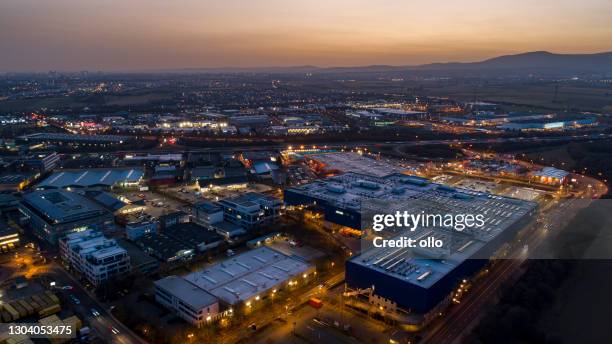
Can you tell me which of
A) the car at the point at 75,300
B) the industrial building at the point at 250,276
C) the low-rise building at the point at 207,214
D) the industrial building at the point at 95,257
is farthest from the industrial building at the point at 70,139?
the industrial building at the point at 250,276

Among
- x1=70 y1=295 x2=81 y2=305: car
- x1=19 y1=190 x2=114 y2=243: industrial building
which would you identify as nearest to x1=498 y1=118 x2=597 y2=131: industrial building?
x1=19 y1=190 x2=114 y2=243: industrial building

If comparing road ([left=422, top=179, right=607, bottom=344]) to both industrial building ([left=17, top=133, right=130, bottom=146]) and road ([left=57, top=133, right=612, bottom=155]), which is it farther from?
industrial building ([left=17, top=133, right=130, bottom=146])

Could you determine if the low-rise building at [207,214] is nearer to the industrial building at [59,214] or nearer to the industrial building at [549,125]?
the industrial building at [59,214]

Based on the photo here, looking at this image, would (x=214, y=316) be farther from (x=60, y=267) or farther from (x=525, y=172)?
(x=525, y=172)

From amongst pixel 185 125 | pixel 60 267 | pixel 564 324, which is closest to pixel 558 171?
pixel 564 324

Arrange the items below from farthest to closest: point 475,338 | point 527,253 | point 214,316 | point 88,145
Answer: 1. point 88,145
2. point 527,253
3. point 214,316
4. point 475,338

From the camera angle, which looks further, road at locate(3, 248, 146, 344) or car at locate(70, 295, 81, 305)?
car at locate(70, 295, 81, 305)

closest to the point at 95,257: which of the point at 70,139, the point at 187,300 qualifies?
the point at 187,300
